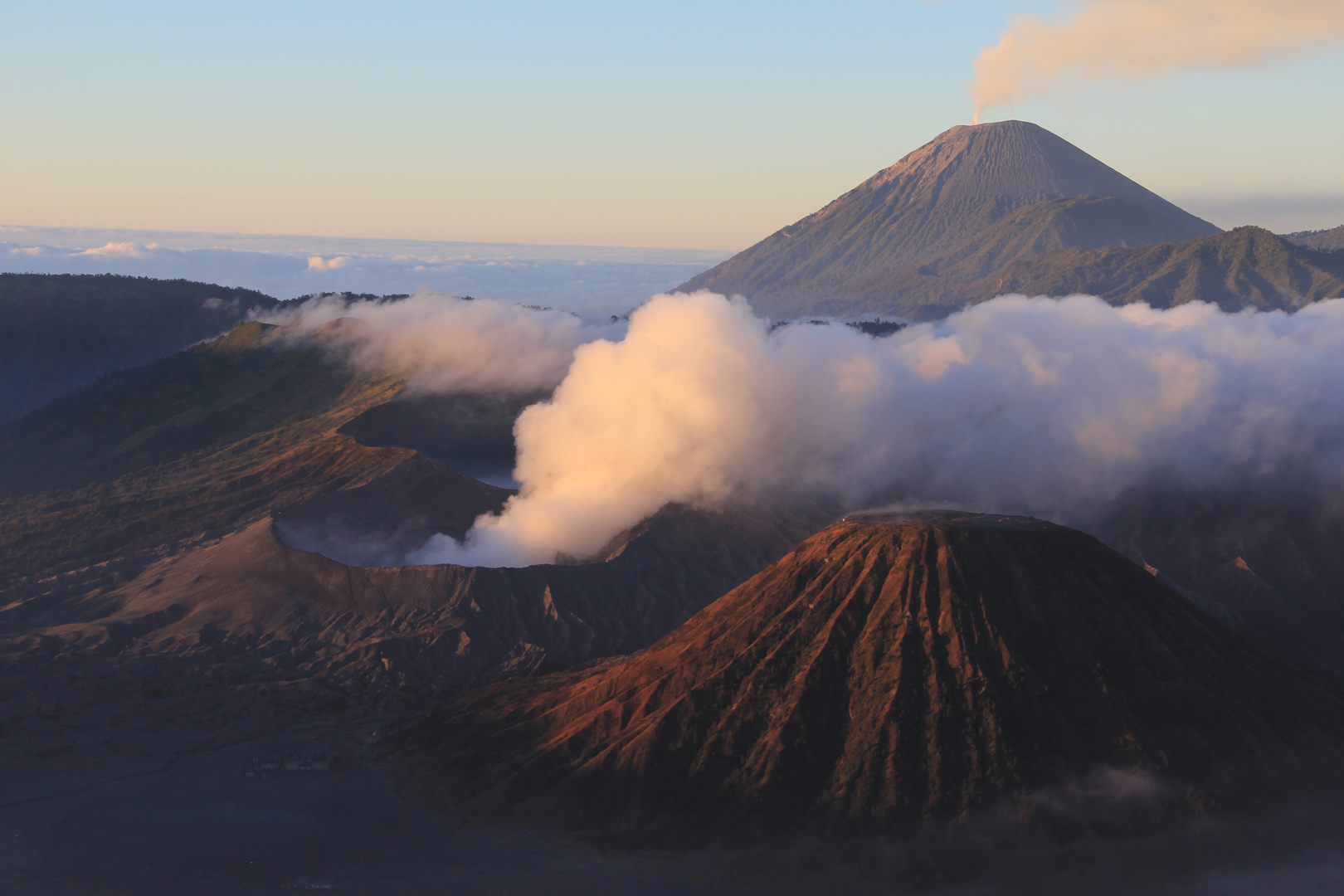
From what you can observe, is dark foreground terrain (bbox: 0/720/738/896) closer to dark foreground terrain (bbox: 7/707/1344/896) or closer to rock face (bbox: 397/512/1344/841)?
dark foreground terrain (bbox: 7/707/1344/896)

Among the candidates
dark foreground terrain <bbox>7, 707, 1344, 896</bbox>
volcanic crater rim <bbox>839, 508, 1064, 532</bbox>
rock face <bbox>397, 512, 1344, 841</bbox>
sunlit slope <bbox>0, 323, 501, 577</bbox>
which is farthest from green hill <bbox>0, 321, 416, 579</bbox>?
rock face <bbox>397, 512, 1344, 841</bbox>

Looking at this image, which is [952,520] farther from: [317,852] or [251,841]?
[251,841]

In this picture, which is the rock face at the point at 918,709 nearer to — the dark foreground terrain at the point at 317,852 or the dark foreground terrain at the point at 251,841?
the dark foreground terrain at the point at 317,852

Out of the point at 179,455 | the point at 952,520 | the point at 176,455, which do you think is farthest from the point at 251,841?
the point at 176,455

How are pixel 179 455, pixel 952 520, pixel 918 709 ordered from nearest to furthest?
pixel 918 709, pixel 952 520, pixel 179 455

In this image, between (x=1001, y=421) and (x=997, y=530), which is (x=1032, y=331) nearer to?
(x=1001, y=421)
